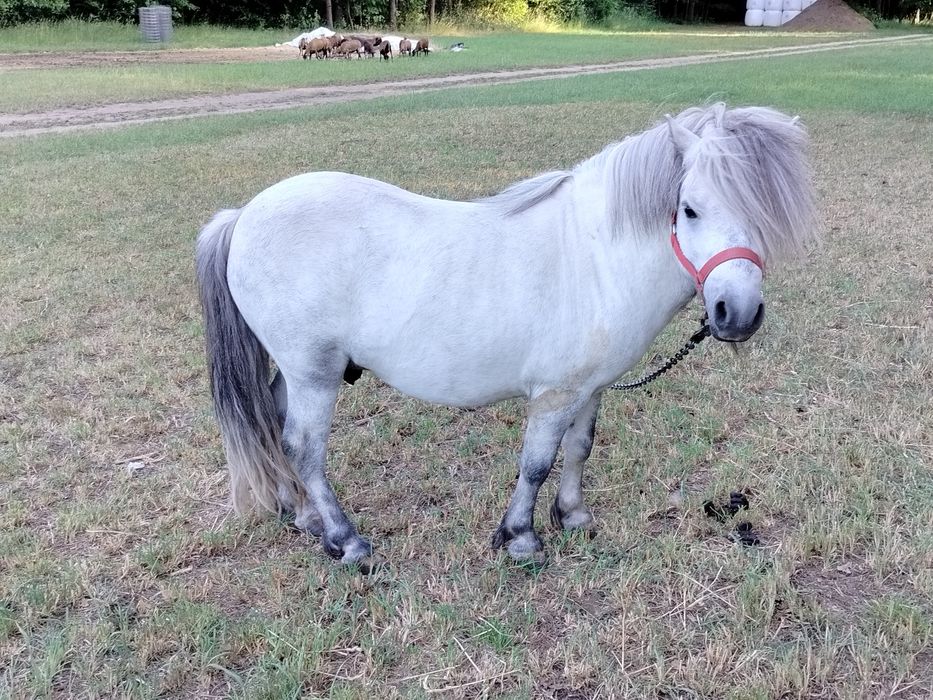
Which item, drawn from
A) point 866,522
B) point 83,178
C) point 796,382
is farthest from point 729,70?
point 866,522

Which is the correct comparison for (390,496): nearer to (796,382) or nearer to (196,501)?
(196,501)

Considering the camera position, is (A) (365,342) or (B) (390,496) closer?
(A) (365,342)

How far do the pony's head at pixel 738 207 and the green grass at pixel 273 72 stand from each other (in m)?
15.1

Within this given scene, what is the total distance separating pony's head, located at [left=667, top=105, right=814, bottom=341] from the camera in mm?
2303

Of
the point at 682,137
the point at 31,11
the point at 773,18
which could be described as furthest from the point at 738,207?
the point at 773,18

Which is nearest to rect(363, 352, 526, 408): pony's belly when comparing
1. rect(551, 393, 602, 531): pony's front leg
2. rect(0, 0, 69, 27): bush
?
rect(551, 393, 602, 531): pony's front leg

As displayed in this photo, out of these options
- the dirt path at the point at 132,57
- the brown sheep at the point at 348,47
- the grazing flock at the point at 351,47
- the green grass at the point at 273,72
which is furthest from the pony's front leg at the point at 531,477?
the brown sheep at the point at 348,47

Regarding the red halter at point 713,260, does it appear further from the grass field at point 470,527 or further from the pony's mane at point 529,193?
the grass field at point 470,527

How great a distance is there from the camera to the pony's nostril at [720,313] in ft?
7.54

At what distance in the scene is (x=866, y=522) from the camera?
10.2 feet

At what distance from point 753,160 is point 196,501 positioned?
271 cm

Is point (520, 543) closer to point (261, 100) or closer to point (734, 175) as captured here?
point (734, 175)

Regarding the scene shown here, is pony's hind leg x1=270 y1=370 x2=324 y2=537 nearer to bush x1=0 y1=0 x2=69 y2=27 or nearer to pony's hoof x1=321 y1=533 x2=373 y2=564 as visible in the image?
pony's hoof x1=321 y1=533 x2=373 y2=564

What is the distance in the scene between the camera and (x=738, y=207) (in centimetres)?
235
